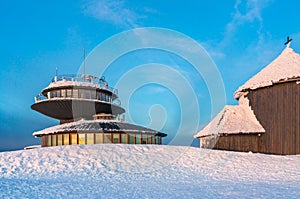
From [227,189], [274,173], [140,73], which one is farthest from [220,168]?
[140,73]

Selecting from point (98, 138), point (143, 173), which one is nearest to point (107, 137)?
point (98, 138)

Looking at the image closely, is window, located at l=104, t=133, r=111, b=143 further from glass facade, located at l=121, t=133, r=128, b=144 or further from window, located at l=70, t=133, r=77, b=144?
window, located at l=70, t=133, r=77, b=144

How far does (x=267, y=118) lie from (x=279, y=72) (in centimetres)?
411

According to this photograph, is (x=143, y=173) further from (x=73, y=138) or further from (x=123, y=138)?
(x=73, y=138)

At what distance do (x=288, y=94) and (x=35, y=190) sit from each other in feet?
67.8

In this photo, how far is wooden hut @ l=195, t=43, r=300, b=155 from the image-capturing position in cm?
2281

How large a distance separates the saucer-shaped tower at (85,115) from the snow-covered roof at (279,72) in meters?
12.4

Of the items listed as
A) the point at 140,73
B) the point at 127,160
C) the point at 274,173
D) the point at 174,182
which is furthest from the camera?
the point at 140,73

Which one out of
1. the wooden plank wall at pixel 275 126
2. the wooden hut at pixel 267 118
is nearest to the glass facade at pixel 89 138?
the wooden hut at pixel 267 118

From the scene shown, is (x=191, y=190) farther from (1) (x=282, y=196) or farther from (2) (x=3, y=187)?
(2) (x=3, y=187)

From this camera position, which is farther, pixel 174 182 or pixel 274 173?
pixel 274 173

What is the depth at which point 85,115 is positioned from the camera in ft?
130

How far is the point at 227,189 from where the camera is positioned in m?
10.2

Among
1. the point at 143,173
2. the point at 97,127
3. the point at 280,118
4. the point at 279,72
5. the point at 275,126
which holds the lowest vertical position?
the point at 143,173
